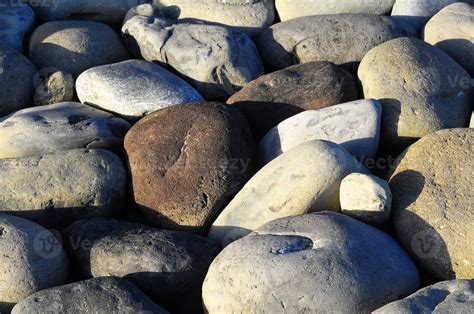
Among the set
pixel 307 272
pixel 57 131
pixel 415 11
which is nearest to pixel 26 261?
pixel 57 131

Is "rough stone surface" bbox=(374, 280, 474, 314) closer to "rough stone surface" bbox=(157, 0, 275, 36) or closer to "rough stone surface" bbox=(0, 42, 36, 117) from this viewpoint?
"rough stone surface" bbox=(0, 42, 36, 117)

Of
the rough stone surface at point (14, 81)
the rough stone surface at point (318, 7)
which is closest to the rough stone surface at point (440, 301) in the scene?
the rough stone surface at point (14, 81)

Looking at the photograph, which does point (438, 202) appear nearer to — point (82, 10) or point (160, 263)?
point (160, 263)

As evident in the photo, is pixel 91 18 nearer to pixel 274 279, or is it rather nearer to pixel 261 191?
pixel 261 191

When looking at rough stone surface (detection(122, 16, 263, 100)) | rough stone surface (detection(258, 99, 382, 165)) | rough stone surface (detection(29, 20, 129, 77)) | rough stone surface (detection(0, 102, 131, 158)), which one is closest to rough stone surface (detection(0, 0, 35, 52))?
rough stone surface (detection(29, 20, 129, 77))

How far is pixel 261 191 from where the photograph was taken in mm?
4645

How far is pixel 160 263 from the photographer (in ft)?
13.7

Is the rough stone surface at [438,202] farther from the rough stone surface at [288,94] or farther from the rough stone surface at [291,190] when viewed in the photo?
the rough stone surface at [288,94]

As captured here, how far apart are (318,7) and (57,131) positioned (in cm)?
283

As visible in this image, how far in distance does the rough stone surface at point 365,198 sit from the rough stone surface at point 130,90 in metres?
1.57

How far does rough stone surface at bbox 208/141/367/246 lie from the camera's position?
454cm

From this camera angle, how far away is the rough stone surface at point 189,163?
15.6 feet

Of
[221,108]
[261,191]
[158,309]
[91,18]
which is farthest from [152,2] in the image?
[158,309]

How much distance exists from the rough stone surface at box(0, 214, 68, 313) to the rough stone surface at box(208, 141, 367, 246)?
3.20 ft
